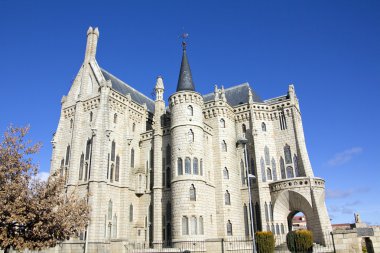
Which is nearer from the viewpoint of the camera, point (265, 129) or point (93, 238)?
point (93, 238)

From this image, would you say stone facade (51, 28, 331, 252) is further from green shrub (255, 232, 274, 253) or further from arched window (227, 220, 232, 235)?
green shrub (255, 232, 274, 253)

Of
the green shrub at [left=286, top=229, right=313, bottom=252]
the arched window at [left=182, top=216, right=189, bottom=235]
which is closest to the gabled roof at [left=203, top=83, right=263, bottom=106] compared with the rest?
the arched window at [left=182, top=216, right=189, bottom=235]

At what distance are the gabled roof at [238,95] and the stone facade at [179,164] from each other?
1452 millimetres

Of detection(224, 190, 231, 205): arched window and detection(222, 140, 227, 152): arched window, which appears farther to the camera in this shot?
detection(222, 140, 227, 152): arched window

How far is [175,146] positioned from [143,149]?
6.77 metres

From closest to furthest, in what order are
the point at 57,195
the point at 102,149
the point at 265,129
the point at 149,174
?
1. the point at 57,195
2. the point at 102,149
3. the point at 149,174
4. the point at 265,129

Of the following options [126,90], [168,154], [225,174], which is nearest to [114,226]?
[168,154]

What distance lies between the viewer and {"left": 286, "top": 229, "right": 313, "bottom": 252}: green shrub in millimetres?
23891

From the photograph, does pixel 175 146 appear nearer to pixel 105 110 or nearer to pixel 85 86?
pixel 105 110

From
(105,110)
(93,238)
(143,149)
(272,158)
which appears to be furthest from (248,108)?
(93,238)

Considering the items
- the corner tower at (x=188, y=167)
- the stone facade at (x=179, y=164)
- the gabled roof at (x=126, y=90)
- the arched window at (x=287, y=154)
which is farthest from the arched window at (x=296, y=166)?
the gabled roof at (x=126, y=90)

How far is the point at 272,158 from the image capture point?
38281 mm

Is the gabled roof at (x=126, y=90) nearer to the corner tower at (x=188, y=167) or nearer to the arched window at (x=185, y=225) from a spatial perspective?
the corner tower at (x=188, y=167)

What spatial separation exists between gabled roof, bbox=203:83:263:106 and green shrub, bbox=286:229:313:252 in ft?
69.0
